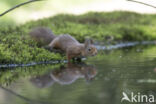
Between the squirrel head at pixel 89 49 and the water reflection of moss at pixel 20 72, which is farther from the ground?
the squirrel head at pixel 89 49

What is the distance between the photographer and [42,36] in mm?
10805

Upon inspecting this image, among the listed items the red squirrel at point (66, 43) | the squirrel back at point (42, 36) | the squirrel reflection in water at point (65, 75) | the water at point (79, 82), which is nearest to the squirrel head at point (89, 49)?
the red squirrel at point (66, 43)

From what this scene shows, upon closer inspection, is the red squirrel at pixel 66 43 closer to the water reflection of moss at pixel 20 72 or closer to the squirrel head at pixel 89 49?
the squirrel head at pixel 89 49

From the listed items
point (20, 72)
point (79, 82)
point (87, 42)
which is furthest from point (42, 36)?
point (79, 82)

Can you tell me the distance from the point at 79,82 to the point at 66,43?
11.5 ft

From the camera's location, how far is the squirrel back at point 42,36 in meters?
10.8

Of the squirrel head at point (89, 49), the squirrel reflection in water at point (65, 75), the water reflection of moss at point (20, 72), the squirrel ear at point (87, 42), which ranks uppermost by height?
the squirrel ear at point (87, 42)

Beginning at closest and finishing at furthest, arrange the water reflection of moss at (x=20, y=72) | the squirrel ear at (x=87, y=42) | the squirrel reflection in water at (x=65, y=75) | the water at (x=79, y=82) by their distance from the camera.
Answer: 1. the water at (x=79, y=82)
2. the squirrel reflection in water at (x=65, y=75)
3. the water reflection of moss at (x=20, y=72)
4. the squirrel ear at (x=87, y=42)

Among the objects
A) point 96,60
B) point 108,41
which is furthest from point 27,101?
point 108,41

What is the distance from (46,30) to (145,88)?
554 cm

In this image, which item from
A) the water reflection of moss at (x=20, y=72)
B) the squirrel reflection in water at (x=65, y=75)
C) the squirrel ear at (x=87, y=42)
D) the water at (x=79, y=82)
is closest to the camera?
the water at (x=79, y=82)

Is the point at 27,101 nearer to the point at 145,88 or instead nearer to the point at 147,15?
the point at 145,88

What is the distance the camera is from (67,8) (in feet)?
69.2

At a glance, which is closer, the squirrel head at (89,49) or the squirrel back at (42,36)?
the squirrel head at (89,49)
